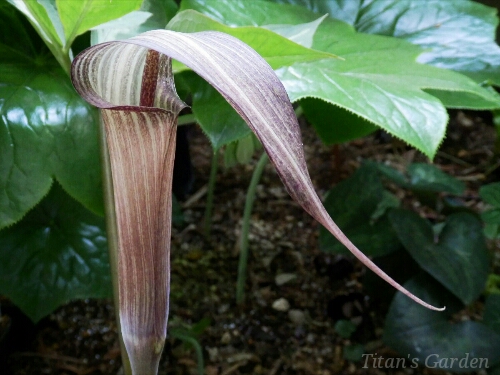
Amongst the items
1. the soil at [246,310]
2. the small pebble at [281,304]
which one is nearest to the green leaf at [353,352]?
the soil at [246,310]

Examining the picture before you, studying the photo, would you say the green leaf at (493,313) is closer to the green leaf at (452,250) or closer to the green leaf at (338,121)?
the green leaf at (452,250)

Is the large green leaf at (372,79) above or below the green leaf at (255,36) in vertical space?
below

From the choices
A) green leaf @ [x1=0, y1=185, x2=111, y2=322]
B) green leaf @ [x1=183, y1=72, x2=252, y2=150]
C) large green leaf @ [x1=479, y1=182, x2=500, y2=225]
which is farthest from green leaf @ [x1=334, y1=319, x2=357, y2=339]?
green leaf @ [x1=183, y1=72, x2=252, y2=150]

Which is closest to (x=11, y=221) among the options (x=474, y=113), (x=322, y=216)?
(x=322, y=216)

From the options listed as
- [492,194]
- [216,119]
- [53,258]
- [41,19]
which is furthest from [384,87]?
[53,258]

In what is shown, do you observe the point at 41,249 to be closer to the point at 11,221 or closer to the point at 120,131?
the point at 11,221

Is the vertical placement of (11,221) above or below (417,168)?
above

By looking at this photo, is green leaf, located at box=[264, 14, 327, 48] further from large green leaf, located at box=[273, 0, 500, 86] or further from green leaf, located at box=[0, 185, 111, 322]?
green leaf, located at box=[0, 185, 111, 322]
